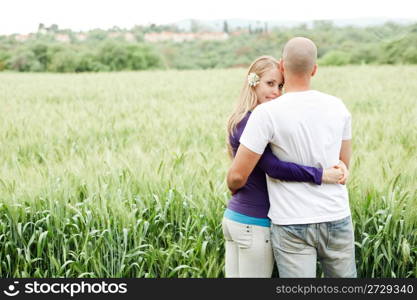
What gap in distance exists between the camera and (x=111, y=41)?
2891 centimetres

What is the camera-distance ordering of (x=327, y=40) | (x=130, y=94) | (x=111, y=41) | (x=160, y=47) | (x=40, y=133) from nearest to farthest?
1. (x=40, y=133)
2. (x=130, y=94)
3. (x=327, y=40)
4. (x=111, y=41)
5. (x=160, y=47)

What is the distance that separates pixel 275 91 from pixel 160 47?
29.2m

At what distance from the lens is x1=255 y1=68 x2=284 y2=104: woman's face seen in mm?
2381

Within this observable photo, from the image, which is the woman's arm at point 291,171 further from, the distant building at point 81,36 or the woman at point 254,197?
the distant building at point 81,36

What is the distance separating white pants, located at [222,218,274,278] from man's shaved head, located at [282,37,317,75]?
0.73 m

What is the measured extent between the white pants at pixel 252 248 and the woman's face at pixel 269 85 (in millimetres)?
590

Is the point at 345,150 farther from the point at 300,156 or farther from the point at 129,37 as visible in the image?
the point at 129,37

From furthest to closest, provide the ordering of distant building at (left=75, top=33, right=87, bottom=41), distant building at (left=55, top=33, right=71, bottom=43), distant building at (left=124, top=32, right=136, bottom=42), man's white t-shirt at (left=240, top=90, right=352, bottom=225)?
distant building at (left=124, top=32, right=136, bottom=42) < distant building at (left=75, top=33, right=87, bottom=41) < distant building at (left=55, top=33, right=71, bottom=43) < man's white t-shirt at (left=240, top=90, right=352, bottom=225)

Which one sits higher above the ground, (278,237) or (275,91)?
(275,91)

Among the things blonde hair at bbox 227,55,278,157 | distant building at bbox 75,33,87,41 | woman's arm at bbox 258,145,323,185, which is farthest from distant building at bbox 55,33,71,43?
woman's arm at bbox 258,145,323,185

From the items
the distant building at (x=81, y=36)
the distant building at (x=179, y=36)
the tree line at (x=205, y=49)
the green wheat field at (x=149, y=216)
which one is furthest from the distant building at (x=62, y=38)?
the green wheat field at (x=149, y=216)

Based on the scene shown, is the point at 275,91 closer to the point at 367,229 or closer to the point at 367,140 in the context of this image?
the point at 367,229

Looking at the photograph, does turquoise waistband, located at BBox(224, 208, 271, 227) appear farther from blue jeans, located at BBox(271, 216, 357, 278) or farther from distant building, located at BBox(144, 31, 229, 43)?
distant building, located at BBox(144, 31, 229, 43)

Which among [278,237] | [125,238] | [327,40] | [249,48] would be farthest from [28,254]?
[327,40]
